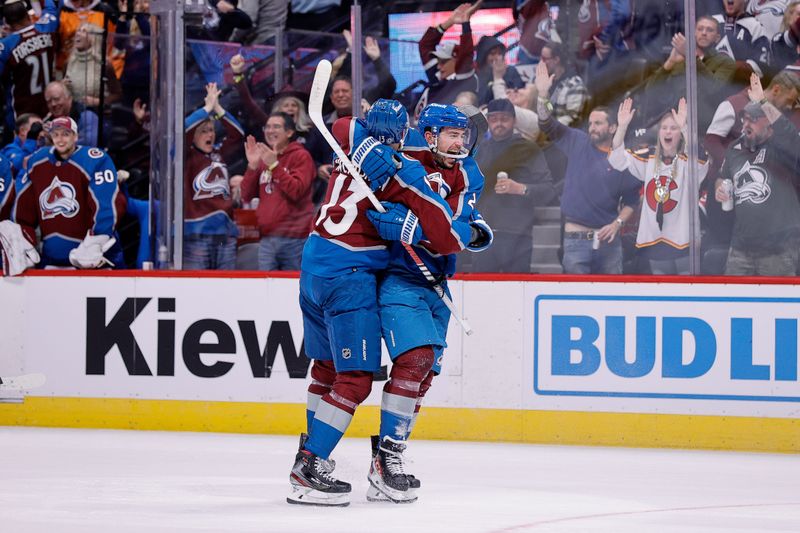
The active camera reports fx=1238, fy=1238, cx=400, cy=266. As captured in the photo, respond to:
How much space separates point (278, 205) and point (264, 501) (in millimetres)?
2977

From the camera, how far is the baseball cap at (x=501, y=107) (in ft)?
21.4

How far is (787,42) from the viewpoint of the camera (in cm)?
623

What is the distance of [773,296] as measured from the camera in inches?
221

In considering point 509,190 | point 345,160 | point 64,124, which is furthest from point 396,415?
point 64,124

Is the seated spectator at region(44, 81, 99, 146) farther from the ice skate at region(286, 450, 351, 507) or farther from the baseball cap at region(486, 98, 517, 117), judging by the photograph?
the ice skate at region(286, 450, 351, 507)

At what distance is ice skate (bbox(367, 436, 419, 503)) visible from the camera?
3889mm

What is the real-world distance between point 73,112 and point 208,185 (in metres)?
1.01

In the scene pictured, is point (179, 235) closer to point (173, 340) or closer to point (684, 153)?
point (173, 340)

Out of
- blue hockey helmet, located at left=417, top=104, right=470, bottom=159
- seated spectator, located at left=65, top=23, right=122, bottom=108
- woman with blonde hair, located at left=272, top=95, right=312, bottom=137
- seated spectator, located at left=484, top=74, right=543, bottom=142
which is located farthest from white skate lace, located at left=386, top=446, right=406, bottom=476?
seated spectator, located at left=65, top=23, right=122, bottom=108

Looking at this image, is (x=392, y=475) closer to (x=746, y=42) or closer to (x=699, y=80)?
(x=699, y=80)

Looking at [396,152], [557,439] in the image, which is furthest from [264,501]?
[557,439]

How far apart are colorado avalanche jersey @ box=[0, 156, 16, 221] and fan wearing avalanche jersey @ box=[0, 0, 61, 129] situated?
425mm

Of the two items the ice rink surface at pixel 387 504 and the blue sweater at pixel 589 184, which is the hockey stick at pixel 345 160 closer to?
the ice rink surface at pixel 387 504

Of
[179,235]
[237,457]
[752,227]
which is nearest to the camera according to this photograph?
[237,457]
